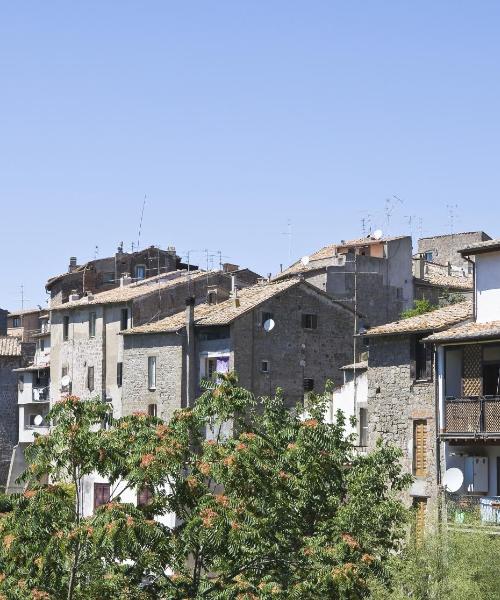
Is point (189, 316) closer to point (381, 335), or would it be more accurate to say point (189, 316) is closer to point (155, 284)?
point (155, 284)

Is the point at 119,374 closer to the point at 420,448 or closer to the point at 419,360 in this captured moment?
the point at 419,360

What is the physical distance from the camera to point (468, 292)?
66750 millimetres

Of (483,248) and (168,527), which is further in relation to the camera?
(483,248)

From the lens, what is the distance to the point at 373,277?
2547 inches

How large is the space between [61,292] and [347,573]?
177 feet

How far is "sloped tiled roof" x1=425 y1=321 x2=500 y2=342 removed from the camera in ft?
133

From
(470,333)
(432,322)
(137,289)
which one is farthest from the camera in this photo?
(137,289)

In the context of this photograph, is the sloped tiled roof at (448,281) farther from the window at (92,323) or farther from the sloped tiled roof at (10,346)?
the sloped tiled roof at (10,346)

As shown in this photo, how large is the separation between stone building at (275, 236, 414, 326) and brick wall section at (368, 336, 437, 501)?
16724 millimetres

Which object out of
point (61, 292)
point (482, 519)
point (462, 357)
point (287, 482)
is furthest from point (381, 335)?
point (61, 292)

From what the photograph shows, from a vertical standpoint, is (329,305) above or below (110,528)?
above

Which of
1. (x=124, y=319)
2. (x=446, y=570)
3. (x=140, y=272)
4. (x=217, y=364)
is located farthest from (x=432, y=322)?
(x=140, y=272)

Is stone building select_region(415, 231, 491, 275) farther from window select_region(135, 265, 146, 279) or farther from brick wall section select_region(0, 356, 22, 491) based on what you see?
brick wall section select_region(0, 356, 22, 491)

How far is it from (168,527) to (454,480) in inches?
585
